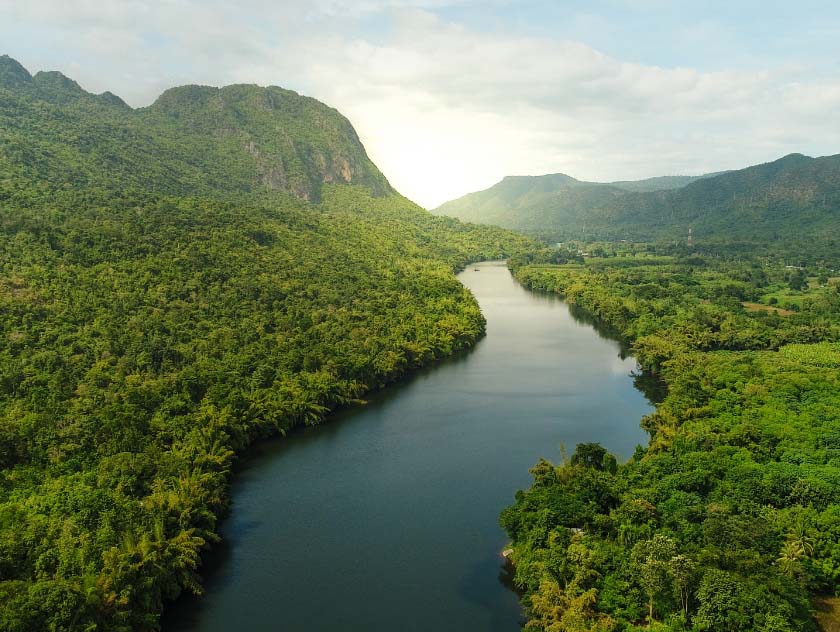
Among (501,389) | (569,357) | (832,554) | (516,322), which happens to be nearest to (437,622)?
(832,554)

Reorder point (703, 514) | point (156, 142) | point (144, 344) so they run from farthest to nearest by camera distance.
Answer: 1. point (156, 142)
2. point (144, 344)
3. point (703, 514)

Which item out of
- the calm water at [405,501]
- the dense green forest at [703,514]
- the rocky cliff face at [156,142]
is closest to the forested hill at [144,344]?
the rocky cliff face at [156,142]

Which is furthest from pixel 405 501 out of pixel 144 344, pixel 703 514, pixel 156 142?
pixel 156 142

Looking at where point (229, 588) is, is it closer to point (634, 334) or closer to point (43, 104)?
point (634, 334)

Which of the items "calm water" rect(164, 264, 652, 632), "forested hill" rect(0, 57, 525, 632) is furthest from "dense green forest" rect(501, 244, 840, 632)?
"forested hill" rect(0, 57, 525, 632)

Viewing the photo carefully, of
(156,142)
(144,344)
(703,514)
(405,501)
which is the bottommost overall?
(405,501)

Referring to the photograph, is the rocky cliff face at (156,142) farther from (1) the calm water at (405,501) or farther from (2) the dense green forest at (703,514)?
(2) the dense green forest at (703,514)

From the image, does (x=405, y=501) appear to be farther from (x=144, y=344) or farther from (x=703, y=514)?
(x=144, y=344)

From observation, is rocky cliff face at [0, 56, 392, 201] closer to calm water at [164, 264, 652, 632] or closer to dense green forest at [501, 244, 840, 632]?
calm water at [164, 264, 652, 632]
